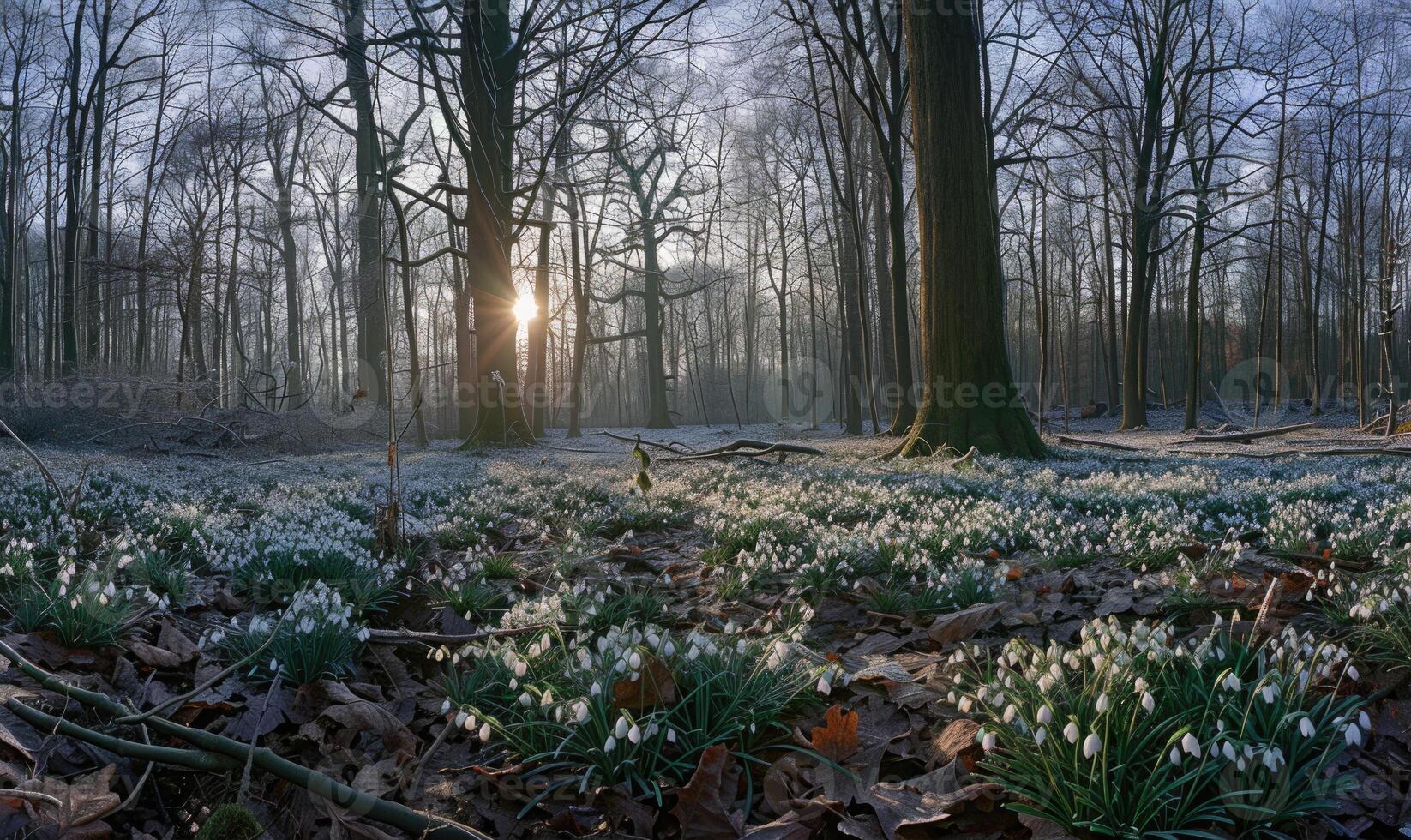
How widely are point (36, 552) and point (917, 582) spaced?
4.93 metres

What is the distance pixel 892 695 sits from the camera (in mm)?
2623

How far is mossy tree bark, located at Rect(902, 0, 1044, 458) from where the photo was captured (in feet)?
34.6

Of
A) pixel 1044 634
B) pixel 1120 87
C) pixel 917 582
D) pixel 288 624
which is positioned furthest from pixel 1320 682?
pixel 1120 87

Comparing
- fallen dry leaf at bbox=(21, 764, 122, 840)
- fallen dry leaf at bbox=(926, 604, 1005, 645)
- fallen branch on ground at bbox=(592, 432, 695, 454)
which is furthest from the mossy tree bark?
fallen dry leaf at bbox=(21, 764, 122, 840)

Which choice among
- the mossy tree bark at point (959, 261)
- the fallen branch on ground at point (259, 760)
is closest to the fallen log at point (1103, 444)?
the mossy tree bark at point (959, 261)

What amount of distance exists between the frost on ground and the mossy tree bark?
5.29 metres

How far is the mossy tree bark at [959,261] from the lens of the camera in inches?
415

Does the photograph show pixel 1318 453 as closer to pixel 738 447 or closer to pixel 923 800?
pixel 738 447

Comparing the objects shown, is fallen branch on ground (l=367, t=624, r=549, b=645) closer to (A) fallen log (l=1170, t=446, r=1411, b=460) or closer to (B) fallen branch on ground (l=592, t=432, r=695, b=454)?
(B) fallen branch on ground (l=592, t=432, r=695, b=454)

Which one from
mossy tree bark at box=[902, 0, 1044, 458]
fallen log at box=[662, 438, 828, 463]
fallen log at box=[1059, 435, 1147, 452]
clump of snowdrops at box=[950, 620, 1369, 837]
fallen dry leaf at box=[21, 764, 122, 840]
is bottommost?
fallen dry leaf at box=[21, 764, 122, 840]

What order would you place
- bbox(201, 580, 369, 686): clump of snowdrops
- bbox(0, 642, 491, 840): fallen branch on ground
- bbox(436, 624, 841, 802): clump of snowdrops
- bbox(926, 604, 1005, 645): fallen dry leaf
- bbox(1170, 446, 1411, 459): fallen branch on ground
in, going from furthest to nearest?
1. bbox(1170, 446, 1411, 459): fallen branch on ground
2. bbox(926, 604, 1005, 645): fallen dry leaf
3. bbox(201, 580, 369, 686): clump of snowdrops
4. bbox(436, 624, 841, 802): clump of snowdrops
5. bbox(0, 642, 491, 840): fallen branch on ground

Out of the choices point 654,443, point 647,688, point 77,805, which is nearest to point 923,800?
point 647,688

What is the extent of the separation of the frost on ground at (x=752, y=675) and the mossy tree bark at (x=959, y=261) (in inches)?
208

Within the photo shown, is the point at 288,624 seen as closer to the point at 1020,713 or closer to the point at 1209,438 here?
the point at 1020,713
